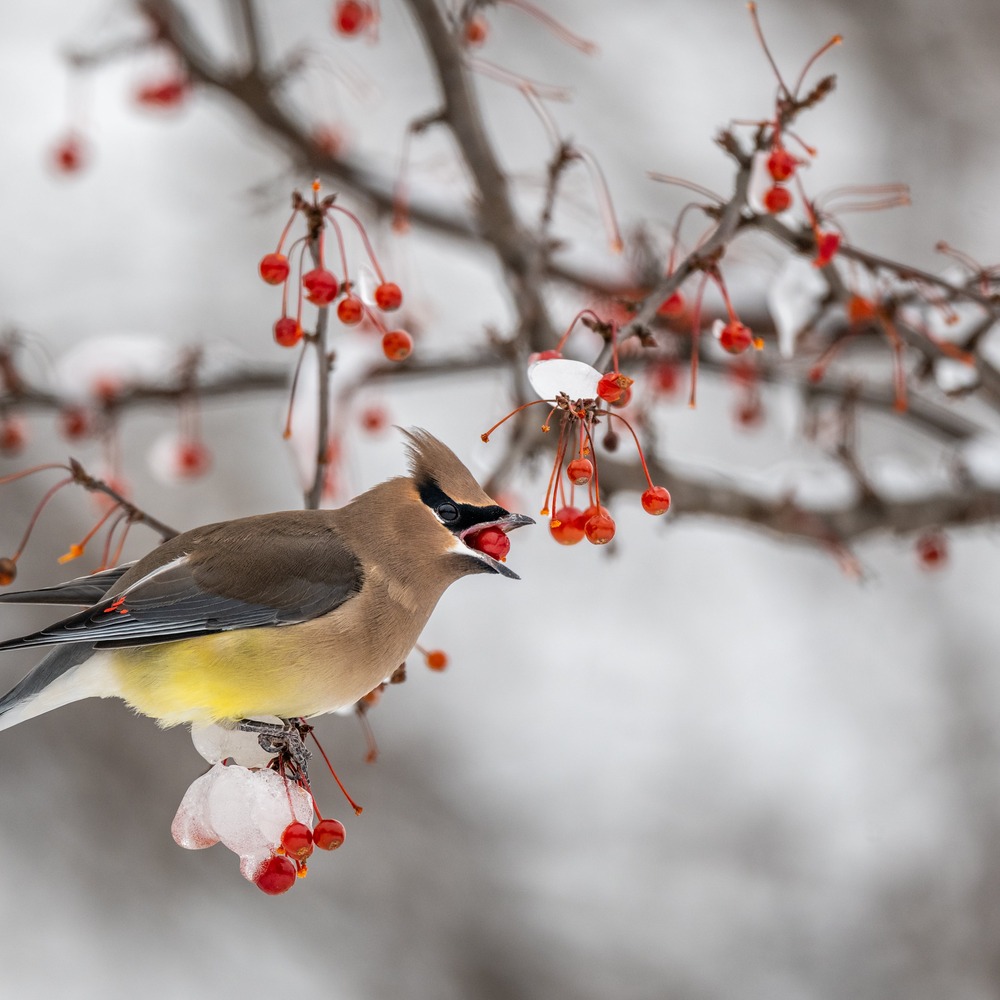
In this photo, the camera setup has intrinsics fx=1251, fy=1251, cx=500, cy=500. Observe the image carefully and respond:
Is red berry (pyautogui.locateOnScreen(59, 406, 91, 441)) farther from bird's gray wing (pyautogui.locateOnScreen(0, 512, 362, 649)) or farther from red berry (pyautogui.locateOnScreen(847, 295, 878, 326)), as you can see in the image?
red berry (pyautogui.locateOnScreen(847, 295, 878, 326))

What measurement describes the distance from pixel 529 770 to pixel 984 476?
12.0 ft

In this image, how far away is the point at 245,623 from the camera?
2.40 meters

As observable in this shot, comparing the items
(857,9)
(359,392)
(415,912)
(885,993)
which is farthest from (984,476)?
→ (857,9)

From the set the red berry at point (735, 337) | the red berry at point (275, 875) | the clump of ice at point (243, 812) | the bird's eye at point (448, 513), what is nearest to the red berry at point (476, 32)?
the red berry at point (735, 337)

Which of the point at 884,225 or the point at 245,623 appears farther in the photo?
the point at 884,225

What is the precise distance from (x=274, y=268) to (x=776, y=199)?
944mm

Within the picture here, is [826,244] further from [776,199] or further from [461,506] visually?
[461,506]

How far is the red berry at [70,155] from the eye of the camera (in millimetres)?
4512

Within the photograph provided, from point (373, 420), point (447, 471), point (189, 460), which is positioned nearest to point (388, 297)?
point (447, 471)

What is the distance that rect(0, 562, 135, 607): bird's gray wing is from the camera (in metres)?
2.29

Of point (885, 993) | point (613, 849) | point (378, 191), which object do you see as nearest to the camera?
point (378, 191)

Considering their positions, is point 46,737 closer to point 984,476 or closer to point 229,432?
point 229,432

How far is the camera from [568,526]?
198 centimetres

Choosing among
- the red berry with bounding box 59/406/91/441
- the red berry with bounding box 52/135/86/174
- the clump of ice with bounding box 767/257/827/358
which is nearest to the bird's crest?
the clump of ice with bounding box 767/257/827/358
